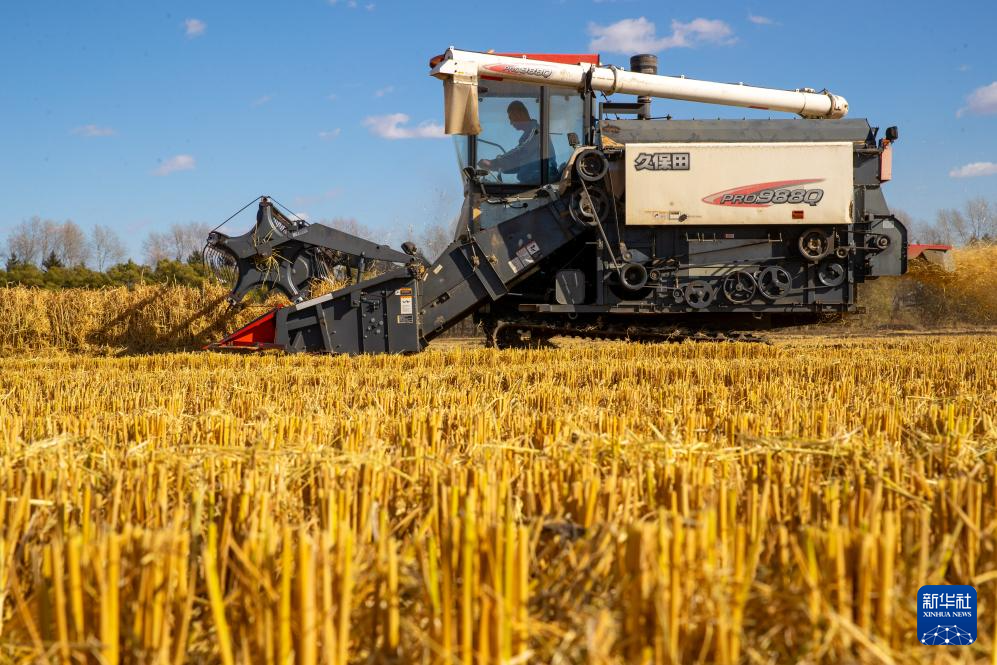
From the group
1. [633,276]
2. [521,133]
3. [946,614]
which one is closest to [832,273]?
[633,276]

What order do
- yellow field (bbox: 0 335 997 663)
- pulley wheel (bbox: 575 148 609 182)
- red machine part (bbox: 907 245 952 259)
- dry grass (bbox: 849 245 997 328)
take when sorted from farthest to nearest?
dry grass (bbox: 849 245 997 328) < red machine part (bbox: 907 245 952 259) < pulley wheel (bbox: 575 148 609 182) < yellow field (bbox: 0 335 997 663)

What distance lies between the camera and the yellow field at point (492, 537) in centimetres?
161

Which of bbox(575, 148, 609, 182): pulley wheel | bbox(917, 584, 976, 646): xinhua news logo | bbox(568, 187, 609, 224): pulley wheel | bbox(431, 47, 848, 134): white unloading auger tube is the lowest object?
bbox(917, 584, 976, 646): xinhua news logo

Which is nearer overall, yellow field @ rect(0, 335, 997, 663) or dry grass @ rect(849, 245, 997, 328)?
yellow field @ rect(0, 335, 997, 663)

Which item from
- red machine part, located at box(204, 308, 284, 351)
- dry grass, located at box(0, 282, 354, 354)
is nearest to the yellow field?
red machine part, located at box(204, 308, 284, 351)

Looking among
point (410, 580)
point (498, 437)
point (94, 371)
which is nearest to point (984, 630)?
point (410, 580)

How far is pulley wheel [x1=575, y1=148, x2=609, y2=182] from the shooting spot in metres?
9.68

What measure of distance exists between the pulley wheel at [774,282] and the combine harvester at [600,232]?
0.02 m

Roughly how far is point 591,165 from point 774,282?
254 cm

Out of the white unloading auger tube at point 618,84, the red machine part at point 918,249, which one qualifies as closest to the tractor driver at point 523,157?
the white unloading auger tube at point 618,84

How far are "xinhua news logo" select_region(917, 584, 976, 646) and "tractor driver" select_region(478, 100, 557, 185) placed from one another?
8.74 m

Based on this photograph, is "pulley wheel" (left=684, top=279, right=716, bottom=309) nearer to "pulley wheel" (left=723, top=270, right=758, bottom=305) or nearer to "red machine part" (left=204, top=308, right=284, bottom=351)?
"pulley wheel" (left=723, top=270, right=758, bottom=305)

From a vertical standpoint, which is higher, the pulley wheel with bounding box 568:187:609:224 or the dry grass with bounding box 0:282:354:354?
the pulley wheel with bounding box 568:187:609:224

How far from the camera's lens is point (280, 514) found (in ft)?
7.83
